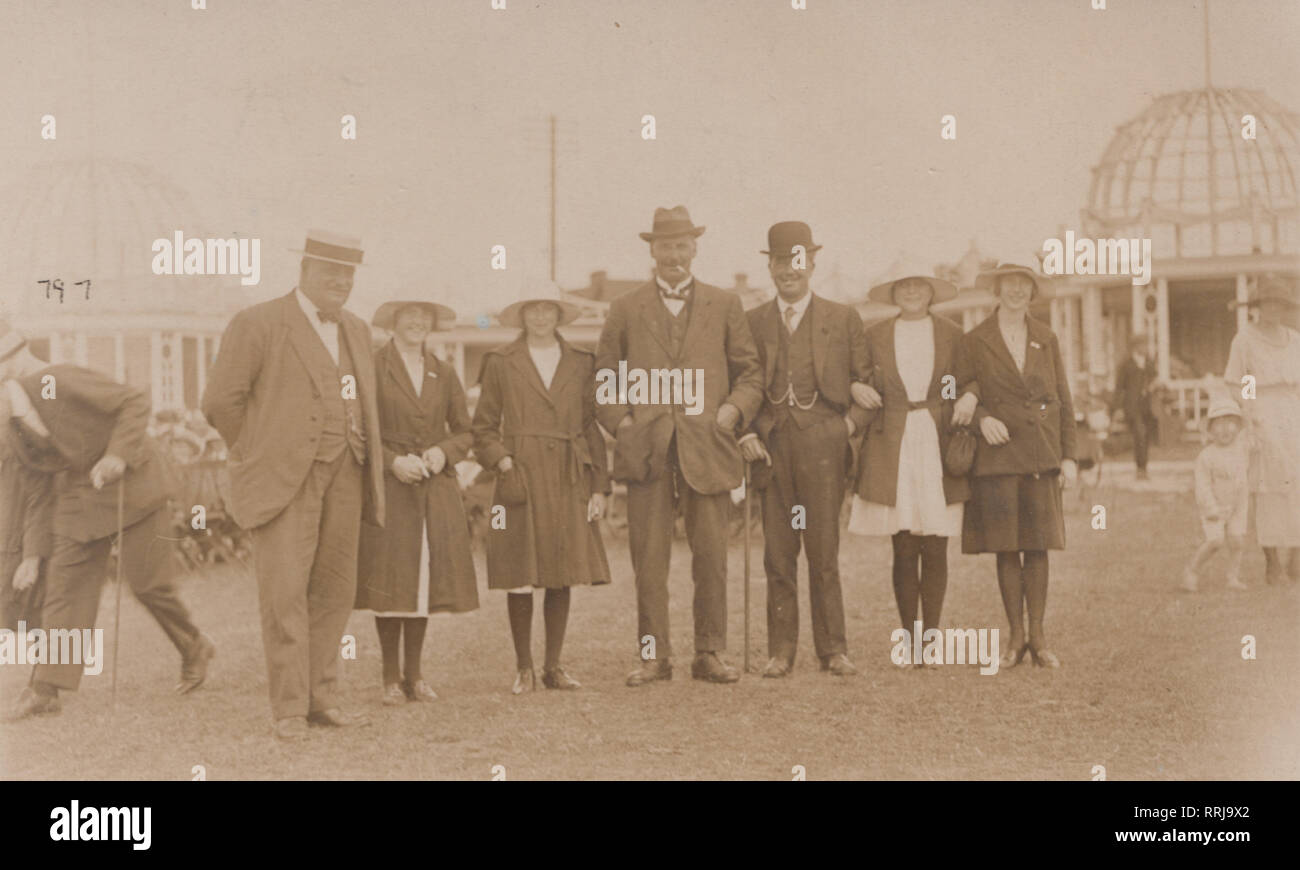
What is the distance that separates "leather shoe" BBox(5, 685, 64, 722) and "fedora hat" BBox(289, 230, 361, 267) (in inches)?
90.8

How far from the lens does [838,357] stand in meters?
6.30

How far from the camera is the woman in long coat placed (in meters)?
6.27

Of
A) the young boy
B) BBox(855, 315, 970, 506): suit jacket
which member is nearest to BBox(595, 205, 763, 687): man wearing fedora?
BBox(855, 315, 970, 506): suit jacket

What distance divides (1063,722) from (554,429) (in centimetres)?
256

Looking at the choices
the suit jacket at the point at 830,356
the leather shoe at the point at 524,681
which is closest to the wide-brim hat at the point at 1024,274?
the suit jacket at the point at 830,356

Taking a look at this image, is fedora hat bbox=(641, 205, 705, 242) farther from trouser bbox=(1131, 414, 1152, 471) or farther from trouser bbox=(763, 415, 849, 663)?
trouser bbox=(1131, 414, 1152, 471)

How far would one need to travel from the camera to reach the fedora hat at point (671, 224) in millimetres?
6141

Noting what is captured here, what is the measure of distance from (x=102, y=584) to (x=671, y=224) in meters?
3.12

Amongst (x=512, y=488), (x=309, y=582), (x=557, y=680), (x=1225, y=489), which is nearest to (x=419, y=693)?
(x=557, y=680)

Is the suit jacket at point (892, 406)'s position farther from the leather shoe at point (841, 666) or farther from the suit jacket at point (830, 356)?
the leather shoe at point (841, 666)

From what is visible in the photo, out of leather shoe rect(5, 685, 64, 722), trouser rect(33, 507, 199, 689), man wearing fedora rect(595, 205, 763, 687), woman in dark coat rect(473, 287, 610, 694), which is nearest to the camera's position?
leather shoe rect(5, 685, 64, 722)

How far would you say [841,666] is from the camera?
6.16m
